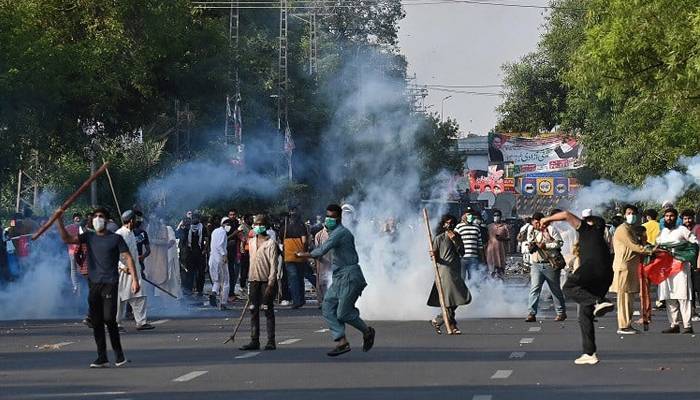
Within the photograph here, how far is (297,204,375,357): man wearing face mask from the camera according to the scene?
19797mm

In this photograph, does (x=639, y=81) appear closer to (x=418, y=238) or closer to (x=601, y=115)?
(x=418, y=238)

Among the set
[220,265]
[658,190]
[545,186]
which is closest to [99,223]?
[220,265]

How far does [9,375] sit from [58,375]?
50 cm

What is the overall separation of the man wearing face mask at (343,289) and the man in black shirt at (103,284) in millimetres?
2234

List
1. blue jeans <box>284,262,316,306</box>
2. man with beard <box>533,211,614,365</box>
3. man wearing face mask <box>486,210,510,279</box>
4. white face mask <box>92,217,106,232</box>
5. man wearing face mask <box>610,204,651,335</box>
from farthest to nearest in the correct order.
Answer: man wearing face mask <box>486,210,510,279</box>
blue jeans <box>284,262,316,306</box>
man wearing face mask <box>610,204,651,335</box>
white face mask <box>92,217,106,232</box>
man with beard <box>533,211,614,365</box>

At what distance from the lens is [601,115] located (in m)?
62.6

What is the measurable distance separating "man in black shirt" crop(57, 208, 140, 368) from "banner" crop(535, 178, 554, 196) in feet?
223

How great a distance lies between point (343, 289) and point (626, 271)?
556 centimetres

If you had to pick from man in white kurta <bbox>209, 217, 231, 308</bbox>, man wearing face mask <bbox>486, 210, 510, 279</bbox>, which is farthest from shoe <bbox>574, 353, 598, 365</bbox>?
man wearing face mask <bbox>486, 210, 510, 279</bbox>

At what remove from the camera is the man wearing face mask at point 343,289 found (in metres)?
19.8

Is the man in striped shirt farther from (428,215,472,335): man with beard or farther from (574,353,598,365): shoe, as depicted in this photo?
(574,353,598,365): shoe

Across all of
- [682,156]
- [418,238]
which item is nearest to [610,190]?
[682,156]

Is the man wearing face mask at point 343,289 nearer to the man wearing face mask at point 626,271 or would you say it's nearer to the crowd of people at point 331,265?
the crowd of people at point 331,265

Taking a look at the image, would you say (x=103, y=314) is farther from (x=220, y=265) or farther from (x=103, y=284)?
(x=220, y=265)
